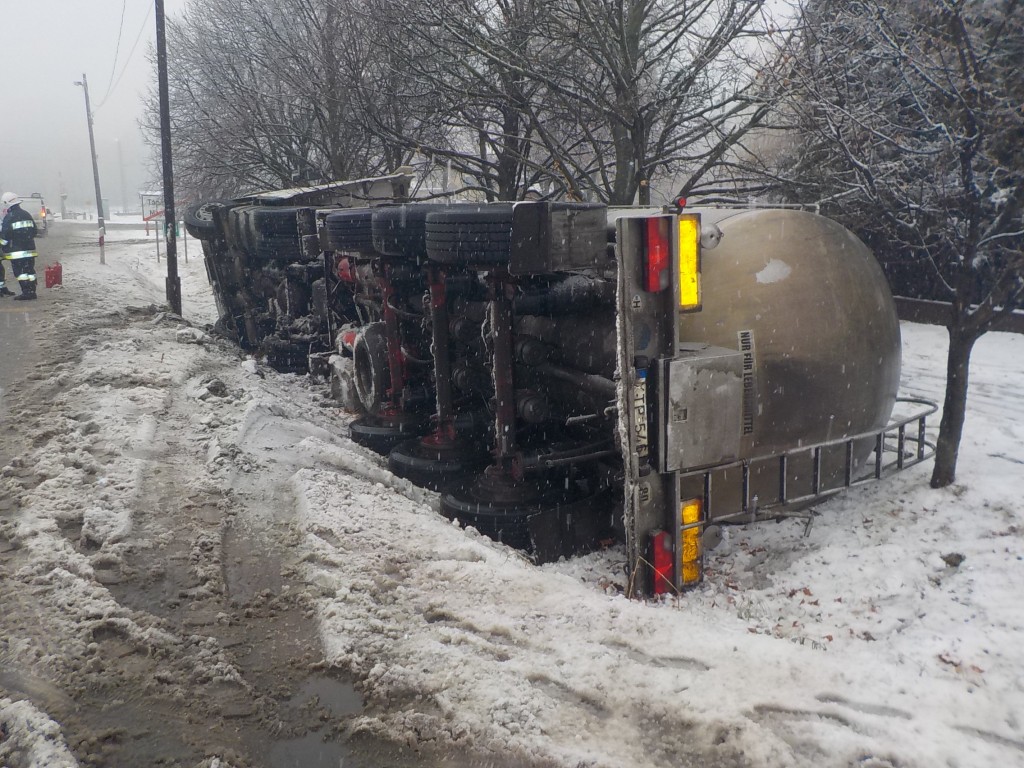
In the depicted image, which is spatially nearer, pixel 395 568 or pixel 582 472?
pixel 395 568

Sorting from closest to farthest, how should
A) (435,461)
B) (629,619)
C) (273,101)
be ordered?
(629,619) → (435,461) → (273,101)

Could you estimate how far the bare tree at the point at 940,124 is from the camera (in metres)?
5.80

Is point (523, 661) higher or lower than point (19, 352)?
lower

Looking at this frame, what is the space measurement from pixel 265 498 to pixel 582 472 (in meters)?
2.03

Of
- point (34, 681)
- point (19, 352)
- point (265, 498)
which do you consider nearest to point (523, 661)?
point (34, 681)

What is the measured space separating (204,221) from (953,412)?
11.5 meters

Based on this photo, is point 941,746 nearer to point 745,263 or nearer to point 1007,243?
point 745,263

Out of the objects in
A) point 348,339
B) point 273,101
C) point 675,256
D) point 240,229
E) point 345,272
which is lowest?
point 348,339

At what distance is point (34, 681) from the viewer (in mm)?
2979

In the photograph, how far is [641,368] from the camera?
420 cm

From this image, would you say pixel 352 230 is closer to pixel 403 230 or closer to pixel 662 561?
pixel 403 230

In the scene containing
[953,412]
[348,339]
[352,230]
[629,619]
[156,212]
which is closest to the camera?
[629,619]

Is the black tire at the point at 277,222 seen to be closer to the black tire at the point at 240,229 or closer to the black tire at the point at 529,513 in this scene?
the black tire at the point at 240,229

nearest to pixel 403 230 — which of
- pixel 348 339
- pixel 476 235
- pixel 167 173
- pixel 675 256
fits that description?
pixel 476 235
